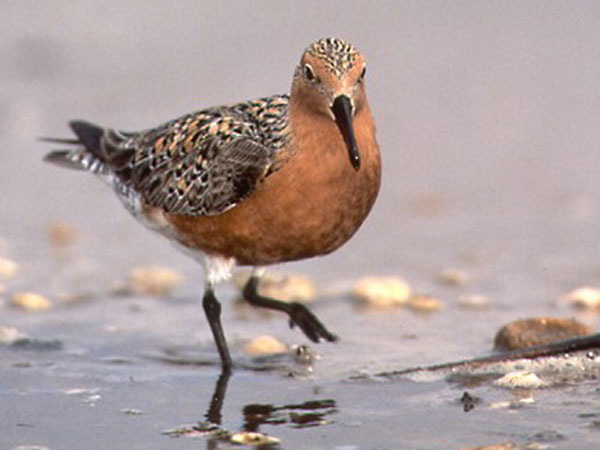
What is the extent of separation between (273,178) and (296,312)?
122 centimetres

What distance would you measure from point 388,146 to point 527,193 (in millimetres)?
1592

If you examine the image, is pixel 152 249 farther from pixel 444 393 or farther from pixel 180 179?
pixel 444 393

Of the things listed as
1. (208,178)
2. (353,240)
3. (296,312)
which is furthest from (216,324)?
(353,240)

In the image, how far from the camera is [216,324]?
8.58 m

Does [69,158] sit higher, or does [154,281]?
[69,158]

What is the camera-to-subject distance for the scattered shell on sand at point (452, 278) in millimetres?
10211

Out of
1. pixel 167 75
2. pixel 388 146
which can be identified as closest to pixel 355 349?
pixel 388 146

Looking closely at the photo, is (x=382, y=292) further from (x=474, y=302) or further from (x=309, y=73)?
(x=309, y=73)

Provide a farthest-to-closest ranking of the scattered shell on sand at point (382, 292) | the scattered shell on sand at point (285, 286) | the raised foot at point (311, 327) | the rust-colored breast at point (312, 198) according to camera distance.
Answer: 1. the scattered shell on sand at point (285, 286)
2. the scattered shell on sand at point (382, 292)
3. the raised foot at point (311, 327)
4. the rust-colored breast at point (312, 198)

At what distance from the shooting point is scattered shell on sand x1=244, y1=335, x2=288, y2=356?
845 centimetres

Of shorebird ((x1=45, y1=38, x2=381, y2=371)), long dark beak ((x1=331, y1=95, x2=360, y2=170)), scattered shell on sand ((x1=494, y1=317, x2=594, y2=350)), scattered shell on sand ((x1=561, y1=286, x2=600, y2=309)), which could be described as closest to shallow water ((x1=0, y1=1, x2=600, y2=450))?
scattered shell on sand ((x1=561, y1=286, x2=600, y2=309))

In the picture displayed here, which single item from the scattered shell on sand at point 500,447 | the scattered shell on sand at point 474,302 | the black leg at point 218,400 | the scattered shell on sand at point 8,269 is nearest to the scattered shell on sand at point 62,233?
the scattered shell on sand at point 8,269

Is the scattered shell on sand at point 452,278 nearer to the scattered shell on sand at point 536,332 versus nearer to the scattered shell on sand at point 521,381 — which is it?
the scattered shell on sand at point 536,332

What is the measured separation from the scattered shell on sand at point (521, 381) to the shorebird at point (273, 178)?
1.38 metres
